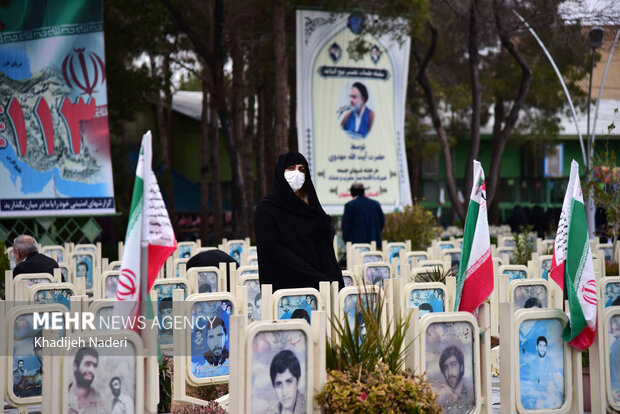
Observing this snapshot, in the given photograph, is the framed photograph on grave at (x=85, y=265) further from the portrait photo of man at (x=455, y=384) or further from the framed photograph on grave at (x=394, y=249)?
the portrait photo of man at (x=455, y=384)

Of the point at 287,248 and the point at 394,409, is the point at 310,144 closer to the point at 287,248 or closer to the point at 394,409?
the point at 287,248

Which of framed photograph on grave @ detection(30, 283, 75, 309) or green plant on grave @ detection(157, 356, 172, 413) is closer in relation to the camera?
green plant on grave @ detection(157, 356, 172, 413)

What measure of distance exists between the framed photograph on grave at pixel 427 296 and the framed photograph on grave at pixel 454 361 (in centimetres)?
156

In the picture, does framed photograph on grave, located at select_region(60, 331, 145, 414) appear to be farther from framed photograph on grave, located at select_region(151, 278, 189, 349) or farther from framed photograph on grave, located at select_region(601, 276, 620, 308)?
framed photograph on grave, located at select_region(601, 276, 620, 308)

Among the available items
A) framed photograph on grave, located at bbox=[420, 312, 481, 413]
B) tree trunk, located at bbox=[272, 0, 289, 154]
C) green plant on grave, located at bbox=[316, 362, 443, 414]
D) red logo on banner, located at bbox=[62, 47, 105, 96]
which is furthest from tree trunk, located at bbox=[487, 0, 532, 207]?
green plant on grave, located at bbox=[316, 362, 443, 414]

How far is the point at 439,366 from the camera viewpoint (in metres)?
4.91

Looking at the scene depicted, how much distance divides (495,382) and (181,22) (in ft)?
47.1

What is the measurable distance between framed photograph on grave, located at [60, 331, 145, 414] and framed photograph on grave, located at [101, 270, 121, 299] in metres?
3.88

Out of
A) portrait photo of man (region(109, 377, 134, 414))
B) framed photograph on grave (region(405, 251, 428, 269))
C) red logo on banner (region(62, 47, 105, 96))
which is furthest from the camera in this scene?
red logo on banner (region(62, 47, 105, 96))

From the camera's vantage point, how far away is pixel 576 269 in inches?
210

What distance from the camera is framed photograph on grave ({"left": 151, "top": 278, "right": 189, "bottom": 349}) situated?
6905 millimetres

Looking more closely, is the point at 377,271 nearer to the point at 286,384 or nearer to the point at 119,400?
the point at 286,384

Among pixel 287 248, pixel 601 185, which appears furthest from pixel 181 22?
pixel 287 248

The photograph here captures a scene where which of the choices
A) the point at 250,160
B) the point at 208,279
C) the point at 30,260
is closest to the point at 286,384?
the point at 208,279
